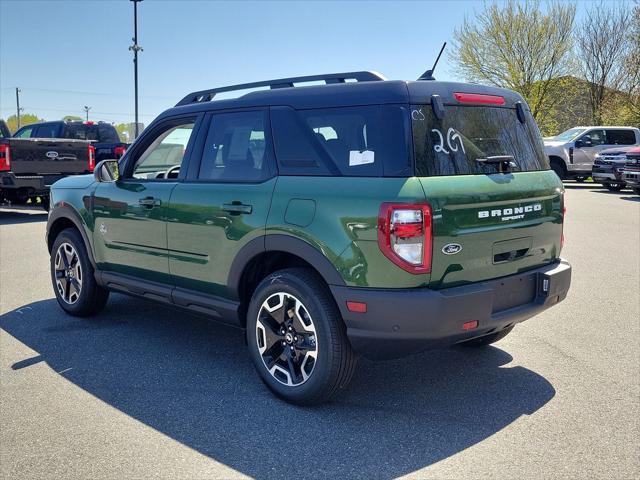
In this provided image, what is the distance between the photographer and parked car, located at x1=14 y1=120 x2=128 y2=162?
17625mm

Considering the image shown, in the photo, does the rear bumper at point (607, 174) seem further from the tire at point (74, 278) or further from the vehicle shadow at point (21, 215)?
the tire at point (74, 278)

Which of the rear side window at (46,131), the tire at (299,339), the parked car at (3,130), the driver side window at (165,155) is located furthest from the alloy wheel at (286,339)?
the rear side window at (46,131)

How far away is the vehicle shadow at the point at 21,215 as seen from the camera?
13328 mm

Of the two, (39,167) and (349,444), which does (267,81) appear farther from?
(39,167)

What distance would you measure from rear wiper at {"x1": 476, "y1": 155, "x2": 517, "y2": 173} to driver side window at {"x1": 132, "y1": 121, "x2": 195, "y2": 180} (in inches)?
82.7

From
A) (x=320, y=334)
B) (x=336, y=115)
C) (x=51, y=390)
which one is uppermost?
(x=336, y=115)

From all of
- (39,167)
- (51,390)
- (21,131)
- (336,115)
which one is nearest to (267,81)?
(336,115)

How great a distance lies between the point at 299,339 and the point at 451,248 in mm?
1059

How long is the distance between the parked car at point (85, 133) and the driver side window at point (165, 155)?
12383mm

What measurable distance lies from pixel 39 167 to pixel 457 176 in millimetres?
11371

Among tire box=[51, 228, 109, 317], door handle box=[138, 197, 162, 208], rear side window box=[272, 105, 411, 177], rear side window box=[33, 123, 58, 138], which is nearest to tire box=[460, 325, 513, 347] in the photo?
rear side window box=[272, 105, 411, 177]

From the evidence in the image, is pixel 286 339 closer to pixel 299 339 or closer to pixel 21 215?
pixel 299 339

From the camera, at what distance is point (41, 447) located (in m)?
3.40

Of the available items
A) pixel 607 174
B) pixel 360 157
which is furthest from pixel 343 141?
pixel 607 174
